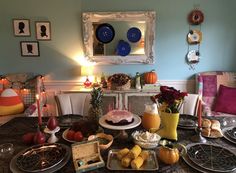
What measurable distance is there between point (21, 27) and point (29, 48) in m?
0.36

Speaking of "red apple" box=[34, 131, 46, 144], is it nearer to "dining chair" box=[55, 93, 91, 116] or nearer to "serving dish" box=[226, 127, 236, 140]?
"dining chair" box=[55, 93, 91, 116]

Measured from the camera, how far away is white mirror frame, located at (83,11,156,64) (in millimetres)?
3455

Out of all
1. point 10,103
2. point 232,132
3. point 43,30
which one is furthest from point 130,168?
point 43,30

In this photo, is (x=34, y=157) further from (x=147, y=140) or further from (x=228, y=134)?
(x=228, y=134)

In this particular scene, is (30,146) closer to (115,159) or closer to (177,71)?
(115,159)

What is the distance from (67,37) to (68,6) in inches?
19.7

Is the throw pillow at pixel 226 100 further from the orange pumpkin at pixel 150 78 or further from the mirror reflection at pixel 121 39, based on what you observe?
the mirror reflection at pixel 121 39

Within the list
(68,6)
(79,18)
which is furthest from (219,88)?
(68,6)

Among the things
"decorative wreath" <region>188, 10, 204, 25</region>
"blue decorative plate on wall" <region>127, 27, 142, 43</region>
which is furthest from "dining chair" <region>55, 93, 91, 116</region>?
"decorative wreath" <region>188, 10, 204, 25</region>

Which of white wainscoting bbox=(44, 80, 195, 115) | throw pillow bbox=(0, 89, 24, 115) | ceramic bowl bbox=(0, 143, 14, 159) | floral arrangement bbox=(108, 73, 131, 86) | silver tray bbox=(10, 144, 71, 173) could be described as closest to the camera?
silver tray bbox=(10, 144, 71, 173)

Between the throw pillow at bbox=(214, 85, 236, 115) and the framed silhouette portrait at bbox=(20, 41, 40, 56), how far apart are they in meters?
3.08

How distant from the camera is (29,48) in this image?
3.60 m

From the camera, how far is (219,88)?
3400 mm

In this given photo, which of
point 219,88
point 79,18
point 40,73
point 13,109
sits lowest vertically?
point 13,109
